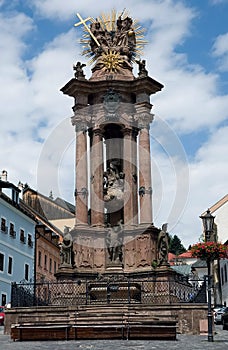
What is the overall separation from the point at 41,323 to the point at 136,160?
33.5ft

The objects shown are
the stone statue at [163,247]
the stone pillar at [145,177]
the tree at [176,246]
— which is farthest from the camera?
the tree at [176,246]

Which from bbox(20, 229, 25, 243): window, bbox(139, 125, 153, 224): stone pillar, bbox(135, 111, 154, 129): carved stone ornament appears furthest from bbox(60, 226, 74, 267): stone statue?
bbox(20, 229, 25, 243): window

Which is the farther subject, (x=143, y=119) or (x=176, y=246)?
(x=176, y=246)

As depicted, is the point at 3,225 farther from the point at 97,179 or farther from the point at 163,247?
the point at 163,247

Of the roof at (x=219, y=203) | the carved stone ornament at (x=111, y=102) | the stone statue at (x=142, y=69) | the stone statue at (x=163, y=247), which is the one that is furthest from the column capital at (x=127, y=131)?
the roof at (x=219, y=203)

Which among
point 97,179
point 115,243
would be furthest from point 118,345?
point 97,179

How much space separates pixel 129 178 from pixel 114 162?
1.20 metres

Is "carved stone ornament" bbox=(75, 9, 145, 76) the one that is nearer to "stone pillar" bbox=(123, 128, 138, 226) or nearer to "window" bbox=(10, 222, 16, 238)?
"stone pillar" bbox=(123, 128, 138, 226)

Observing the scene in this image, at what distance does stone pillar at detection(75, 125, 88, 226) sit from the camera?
2614 centimetres

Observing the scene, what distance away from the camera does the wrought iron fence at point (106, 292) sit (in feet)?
73.5

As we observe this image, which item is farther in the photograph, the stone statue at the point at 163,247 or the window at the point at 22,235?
the window at the point at 22,235

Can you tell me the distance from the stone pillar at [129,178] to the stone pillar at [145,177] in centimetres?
43

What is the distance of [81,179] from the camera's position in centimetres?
2662

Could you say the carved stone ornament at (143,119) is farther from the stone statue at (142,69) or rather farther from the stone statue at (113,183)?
the stone statue at (113,183)
